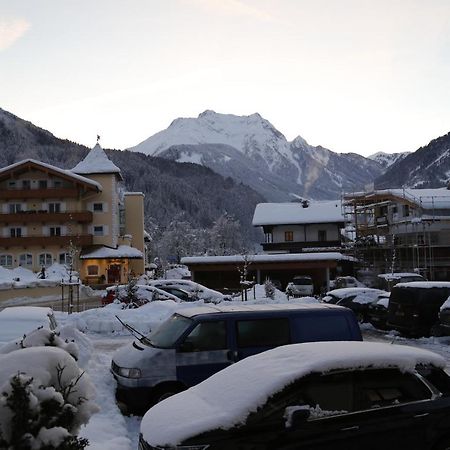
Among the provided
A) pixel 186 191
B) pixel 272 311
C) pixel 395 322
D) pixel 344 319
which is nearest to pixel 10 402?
pixel 272 311

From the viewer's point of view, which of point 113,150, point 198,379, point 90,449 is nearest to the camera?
point 90,449

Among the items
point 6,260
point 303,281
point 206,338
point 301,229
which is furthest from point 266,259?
point 206,338

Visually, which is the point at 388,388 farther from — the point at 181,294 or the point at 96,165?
the point at 96,165

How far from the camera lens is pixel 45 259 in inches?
2157

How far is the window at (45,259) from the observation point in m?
54.5

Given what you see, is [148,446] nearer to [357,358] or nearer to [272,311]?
[357,358]

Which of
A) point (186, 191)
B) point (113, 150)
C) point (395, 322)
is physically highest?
point (113, 150)

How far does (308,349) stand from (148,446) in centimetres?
198

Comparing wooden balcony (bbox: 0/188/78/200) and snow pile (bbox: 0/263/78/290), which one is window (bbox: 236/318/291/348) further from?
wooden balcony (bbox: 0/188/78/200)

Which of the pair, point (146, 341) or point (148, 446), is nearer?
point (148, 446)

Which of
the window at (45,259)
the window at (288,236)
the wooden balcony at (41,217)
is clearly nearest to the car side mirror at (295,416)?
the wooden balcony at (41,217)

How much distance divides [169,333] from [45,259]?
48326mm

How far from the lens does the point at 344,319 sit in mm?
9578

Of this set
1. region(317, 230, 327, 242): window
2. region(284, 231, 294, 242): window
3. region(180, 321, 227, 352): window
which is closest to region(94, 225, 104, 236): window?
region(284, 231, 294, 242): window
